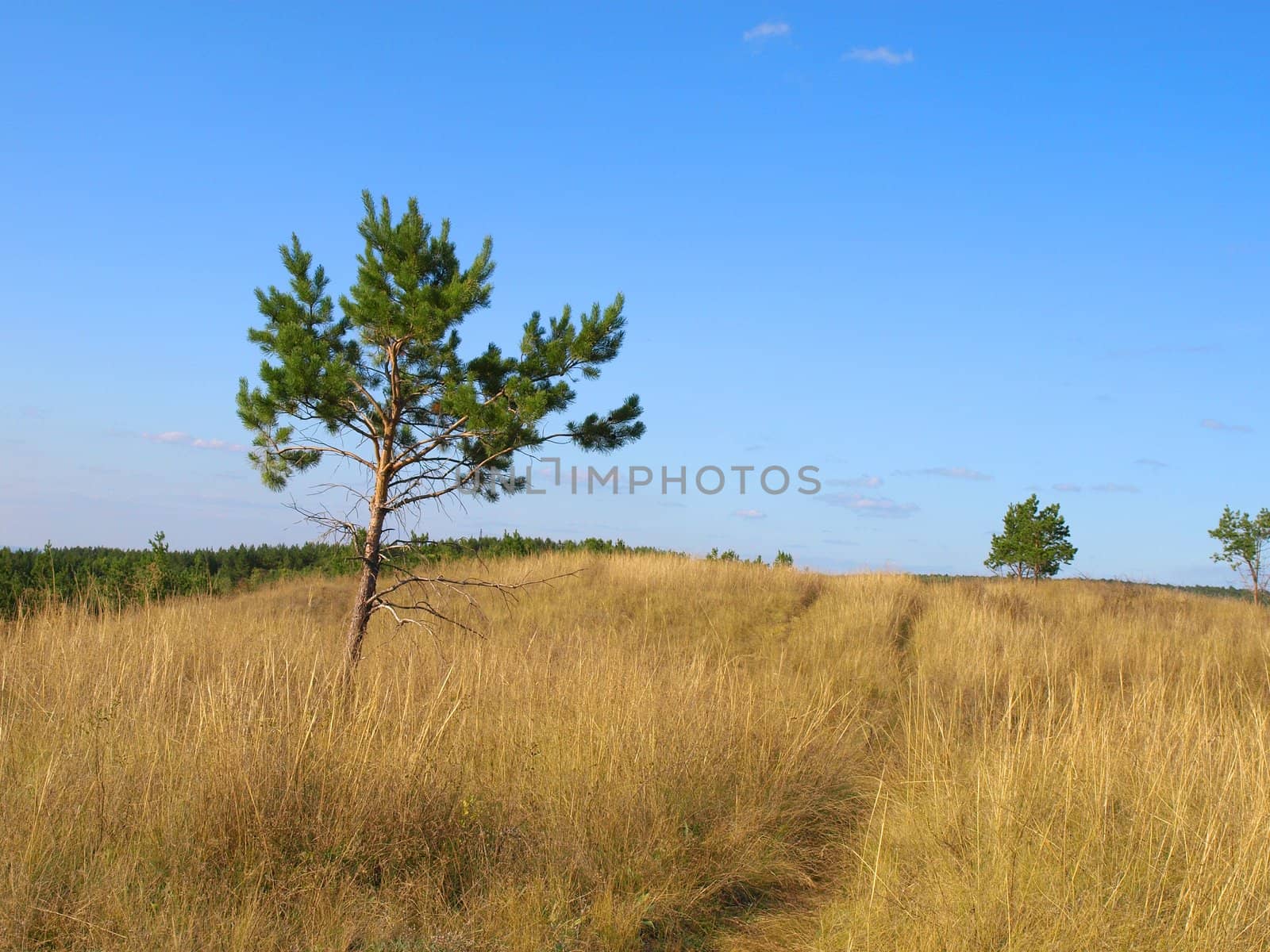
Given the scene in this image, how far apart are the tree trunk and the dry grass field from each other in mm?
631

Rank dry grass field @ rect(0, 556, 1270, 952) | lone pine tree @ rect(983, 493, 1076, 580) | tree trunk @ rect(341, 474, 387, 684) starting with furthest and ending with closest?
lone pine tree @ rect(983, 493, 1076, 580) < tree trunk @ rect(341, 474, 387, 684) < dry grass field @ rect(0, 556, 1270, 952)

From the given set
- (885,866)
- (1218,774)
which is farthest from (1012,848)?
(1218,774)

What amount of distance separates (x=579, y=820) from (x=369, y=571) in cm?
425

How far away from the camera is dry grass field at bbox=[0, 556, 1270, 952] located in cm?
357

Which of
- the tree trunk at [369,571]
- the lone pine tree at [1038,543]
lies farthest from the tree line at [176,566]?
the lone pine tree at [1038,543]

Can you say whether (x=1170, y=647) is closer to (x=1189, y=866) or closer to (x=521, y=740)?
(x=1189, y=866)

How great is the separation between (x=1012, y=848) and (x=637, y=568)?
41.2 feet

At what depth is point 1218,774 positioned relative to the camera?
4895mm

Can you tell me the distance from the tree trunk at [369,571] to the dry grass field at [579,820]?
63cm

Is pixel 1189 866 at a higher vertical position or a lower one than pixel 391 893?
higher

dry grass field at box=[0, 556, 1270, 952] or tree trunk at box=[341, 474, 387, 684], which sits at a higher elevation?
tree trunk at box=[341, 474, 387, 684]

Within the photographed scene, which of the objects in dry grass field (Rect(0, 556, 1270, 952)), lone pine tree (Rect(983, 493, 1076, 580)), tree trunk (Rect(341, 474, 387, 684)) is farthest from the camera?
lone pine tree (Rect(983, 493, 1076, 580))

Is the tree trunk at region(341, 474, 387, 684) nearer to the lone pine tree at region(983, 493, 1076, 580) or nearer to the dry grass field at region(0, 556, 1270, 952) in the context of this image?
the dry grass field at region(0, 556, 1270, 952)

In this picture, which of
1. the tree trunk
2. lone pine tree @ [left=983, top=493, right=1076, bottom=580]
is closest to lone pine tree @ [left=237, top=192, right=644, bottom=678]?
the tree trunk
